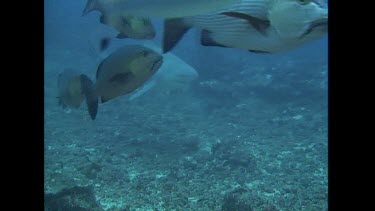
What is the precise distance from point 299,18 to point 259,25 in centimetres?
16

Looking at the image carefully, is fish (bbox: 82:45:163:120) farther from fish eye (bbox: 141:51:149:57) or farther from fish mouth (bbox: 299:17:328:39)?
fish mouth (bbox: 299:17:328:39)

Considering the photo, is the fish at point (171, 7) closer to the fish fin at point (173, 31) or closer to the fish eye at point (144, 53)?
the fish fin at point (173, 31)

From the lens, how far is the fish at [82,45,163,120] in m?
2.56

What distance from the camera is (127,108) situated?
12.2 m

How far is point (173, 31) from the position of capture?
5.90 feet

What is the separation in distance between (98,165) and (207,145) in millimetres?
2510

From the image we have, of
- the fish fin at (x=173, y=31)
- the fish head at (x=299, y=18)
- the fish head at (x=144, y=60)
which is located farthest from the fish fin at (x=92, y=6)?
the fish head at (x=299, y=18)

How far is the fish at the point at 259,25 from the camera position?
5.42ft

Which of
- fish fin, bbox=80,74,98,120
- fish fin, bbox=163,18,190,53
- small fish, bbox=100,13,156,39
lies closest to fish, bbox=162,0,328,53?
fish fin, bbox=163,18,190,53

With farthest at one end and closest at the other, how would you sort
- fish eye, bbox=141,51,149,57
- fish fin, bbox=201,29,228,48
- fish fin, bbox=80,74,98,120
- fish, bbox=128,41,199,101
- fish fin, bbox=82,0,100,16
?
fish, bbox=128,41,199,101 → fish fin, bbox=80,74,98,120 → fish eye, bbox=141,51,149,57 → fish fin, bbox=82,0,100,16 → fish fin, bbox=201,29,228,48

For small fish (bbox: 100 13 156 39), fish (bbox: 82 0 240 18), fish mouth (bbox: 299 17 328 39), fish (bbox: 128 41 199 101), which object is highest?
fish (bbox: 82 0 240 18)

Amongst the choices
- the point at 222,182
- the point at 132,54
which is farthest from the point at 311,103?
the point at 132,54
